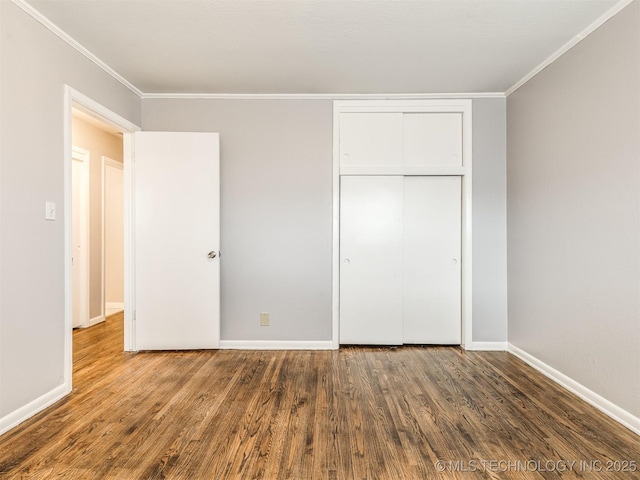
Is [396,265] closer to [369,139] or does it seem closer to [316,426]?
[369,139]

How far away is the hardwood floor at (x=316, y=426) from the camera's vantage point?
5.44 ft

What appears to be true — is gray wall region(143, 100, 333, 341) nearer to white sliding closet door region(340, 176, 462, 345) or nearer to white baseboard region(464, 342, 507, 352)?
white sliding closet door region(340, 176, 462, 345)

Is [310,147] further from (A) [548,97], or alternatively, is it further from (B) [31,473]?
(B) [31,473]

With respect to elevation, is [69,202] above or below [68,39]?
below

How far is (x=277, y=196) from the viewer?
11.3 feet

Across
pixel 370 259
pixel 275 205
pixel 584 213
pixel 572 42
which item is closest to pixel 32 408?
pixel 275 205

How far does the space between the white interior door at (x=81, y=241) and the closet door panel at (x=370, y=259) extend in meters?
3.12

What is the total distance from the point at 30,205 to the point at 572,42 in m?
3.73

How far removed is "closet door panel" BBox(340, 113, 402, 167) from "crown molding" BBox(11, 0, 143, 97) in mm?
1989

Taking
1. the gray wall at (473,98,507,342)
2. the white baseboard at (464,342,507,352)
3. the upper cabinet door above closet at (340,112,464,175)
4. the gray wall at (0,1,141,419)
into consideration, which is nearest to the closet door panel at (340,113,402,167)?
the upper cabinet door above closet at (340,112,464,175)

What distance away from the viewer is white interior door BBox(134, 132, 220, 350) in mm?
3285

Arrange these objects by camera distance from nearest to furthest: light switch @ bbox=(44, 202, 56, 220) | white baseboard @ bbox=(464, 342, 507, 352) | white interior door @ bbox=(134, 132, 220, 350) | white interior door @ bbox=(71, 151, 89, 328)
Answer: light switch @ bbox=(44, 202, 56, 220)
white interior door @ bbox=(134, 132, 220, 350)
white baseboard @ bbox=(464, 342, 507, 352)
white interior door @ bbox=(71, 151, 89, 328)

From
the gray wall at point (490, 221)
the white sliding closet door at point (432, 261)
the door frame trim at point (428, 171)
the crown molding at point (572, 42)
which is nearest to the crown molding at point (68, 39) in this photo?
the door frame trim at point (428, 171)

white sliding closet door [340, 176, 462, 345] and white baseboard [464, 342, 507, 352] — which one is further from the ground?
white sliding closet door [340, 176, 462, 345]
